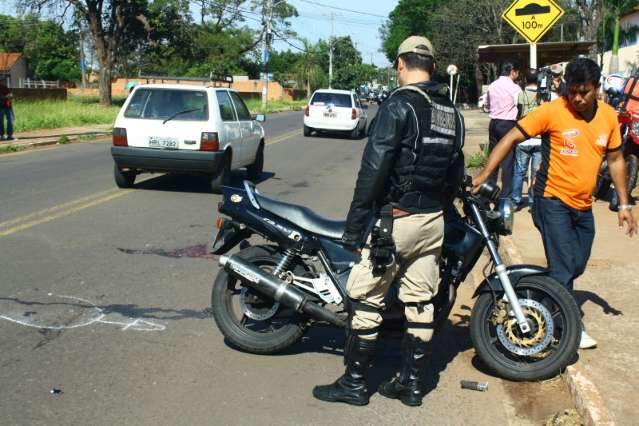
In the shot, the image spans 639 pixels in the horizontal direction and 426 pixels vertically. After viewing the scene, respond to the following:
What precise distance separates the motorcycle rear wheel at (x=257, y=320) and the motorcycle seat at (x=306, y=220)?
0.95 feet

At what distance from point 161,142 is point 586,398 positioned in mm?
8761

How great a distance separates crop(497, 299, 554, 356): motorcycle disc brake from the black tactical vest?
39.6 inches

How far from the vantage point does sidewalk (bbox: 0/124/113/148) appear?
20.8m

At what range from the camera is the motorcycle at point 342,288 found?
186 inches

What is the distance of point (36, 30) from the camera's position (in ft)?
155

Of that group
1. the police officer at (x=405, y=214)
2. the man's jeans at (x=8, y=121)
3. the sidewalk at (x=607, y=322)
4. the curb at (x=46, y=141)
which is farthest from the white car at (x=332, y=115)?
the police officer at (x=405, y=214)

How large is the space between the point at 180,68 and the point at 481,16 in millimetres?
32784

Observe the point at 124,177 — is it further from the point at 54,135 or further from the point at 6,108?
the point at 54,135

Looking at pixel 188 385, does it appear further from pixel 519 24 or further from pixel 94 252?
pixel 519 24

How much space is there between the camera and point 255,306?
521cm

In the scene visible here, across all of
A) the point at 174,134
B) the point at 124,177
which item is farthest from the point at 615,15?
the point at 124,177

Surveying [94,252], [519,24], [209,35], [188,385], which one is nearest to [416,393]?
[188,385]

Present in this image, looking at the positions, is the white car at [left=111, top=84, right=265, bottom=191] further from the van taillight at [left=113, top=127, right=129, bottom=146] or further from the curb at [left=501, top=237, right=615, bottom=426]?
the curb at [left=501, top=237, right=615, bottom=426]

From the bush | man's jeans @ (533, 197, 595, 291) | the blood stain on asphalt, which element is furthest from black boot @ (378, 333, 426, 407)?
the bush
